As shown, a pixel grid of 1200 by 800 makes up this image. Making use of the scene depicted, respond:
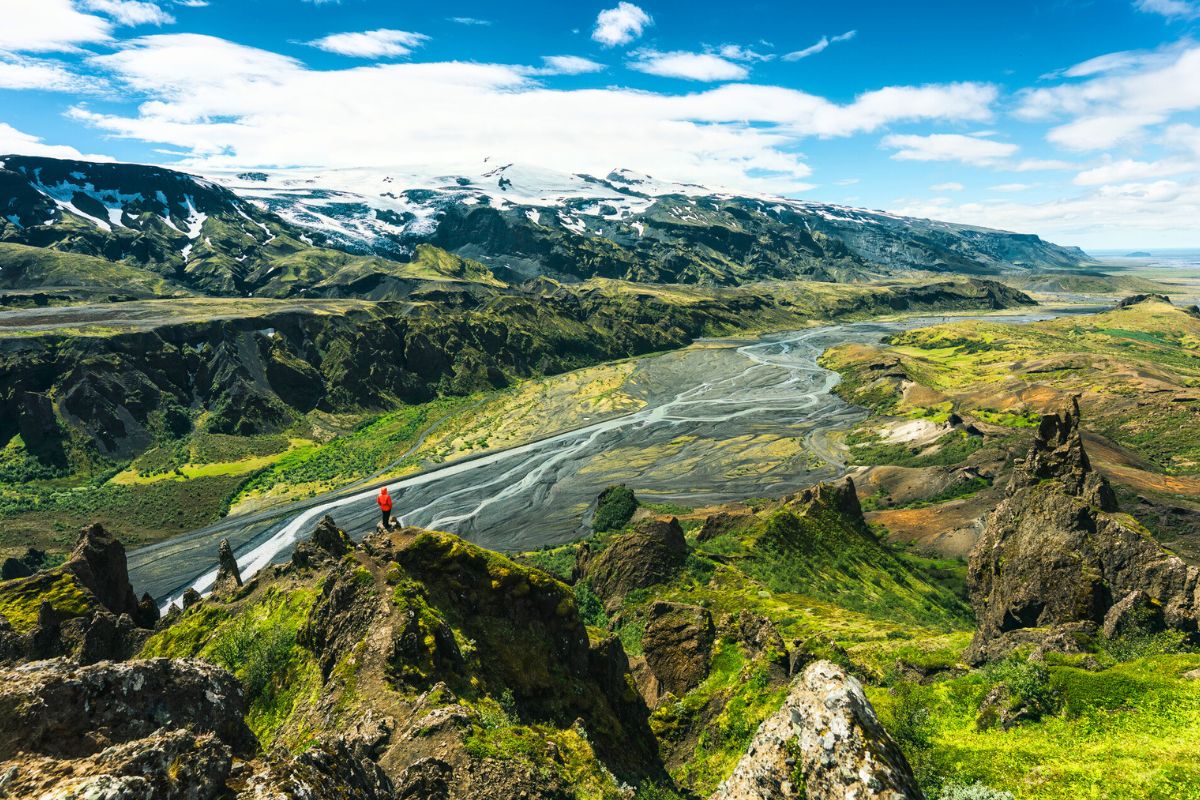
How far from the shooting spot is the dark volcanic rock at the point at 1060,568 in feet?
84.4

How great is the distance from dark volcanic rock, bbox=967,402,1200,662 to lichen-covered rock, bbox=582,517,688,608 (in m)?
21.4

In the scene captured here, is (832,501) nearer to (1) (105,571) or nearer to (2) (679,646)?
(2) (679,646)

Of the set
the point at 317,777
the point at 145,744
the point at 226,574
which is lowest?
the point at 226,574

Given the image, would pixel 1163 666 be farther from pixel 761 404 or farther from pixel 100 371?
pixel 100 371

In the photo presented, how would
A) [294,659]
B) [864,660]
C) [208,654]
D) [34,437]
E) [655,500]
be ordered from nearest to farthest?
[294,659]
[208,654]
[864,660]
[655,500]
[34,437]

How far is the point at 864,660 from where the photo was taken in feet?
85.3

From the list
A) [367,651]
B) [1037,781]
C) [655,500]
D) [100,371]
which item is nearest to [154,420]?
[100,371]

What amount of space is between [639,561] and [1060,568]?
27.4 meters

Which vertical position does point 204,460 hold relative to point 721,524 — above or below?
below

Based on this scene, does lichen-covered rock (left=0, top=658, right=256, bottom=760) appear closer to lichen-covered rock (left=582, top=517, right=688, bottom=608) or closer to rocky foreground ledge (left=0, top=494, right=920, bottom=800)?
rocky foreground ledge (left=0, top=494, right=920, bottom=800)

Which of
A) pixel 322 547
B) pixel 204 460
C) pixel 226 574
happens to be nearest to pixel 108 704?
pixel 322 547

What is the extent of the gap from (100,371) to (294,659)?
14161cm

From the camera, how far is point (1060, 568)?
29.5 meters

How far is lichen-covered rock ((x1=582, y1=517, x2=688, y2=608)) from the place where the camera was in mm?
46312
